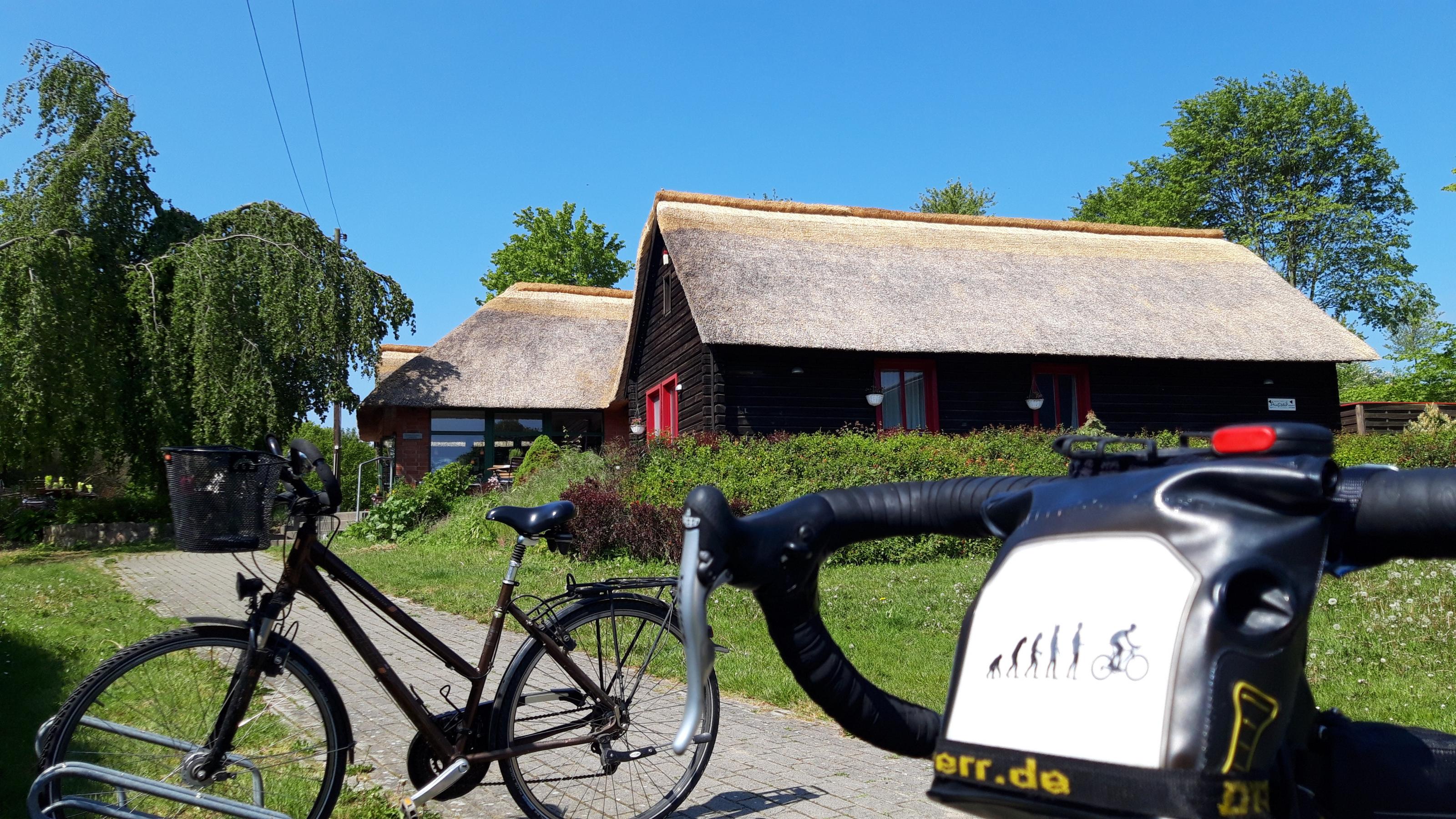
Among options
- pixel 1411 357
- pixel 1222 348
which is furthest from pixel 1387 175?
pixel 1222 348

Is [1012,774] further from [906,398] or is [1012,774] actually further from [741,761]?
[906,398]

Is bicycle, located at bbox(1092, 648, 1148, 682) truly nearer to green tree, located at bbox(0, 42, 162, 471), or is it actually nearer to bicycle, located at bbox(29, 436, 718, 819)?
bicycle, located at bbox(29, 436, 718, 819)

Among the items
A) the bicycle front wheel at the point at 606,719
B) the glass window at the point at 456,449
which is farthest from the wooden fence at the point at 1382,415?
the bicycle front wheel at the point at 606,719

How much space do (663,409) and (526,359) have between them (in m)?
6.15

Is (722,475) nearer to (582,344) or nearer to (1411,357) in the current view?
(582,344)

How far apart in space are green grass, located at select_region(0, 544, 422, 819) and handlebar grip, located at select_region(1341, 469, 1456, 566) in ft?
11.8

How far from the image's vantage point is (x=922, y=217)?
74.9 feet

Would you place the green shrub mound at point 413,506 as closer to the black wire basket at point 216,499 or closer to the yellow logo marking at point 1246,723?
the black wire basket at point 216,499

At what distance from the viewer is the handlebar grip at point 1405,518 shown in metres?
1.02

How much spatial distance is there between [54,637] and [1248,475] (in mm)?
8706

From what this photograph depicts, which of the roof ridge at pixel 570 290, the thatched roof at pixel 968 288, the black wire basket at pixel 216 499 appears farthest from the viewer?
the roof ridge at pixel 570 290

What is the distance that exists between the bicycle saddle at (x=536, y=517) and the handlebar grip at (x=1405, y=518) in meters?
2.69

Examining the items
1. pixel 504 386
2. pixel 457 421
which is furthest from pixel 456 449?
pixel 504 386

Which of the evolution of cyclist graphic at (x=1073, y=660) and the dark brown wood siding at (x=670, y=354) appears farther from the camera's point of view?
the dark brown wood siding at (x=670, y=354)
